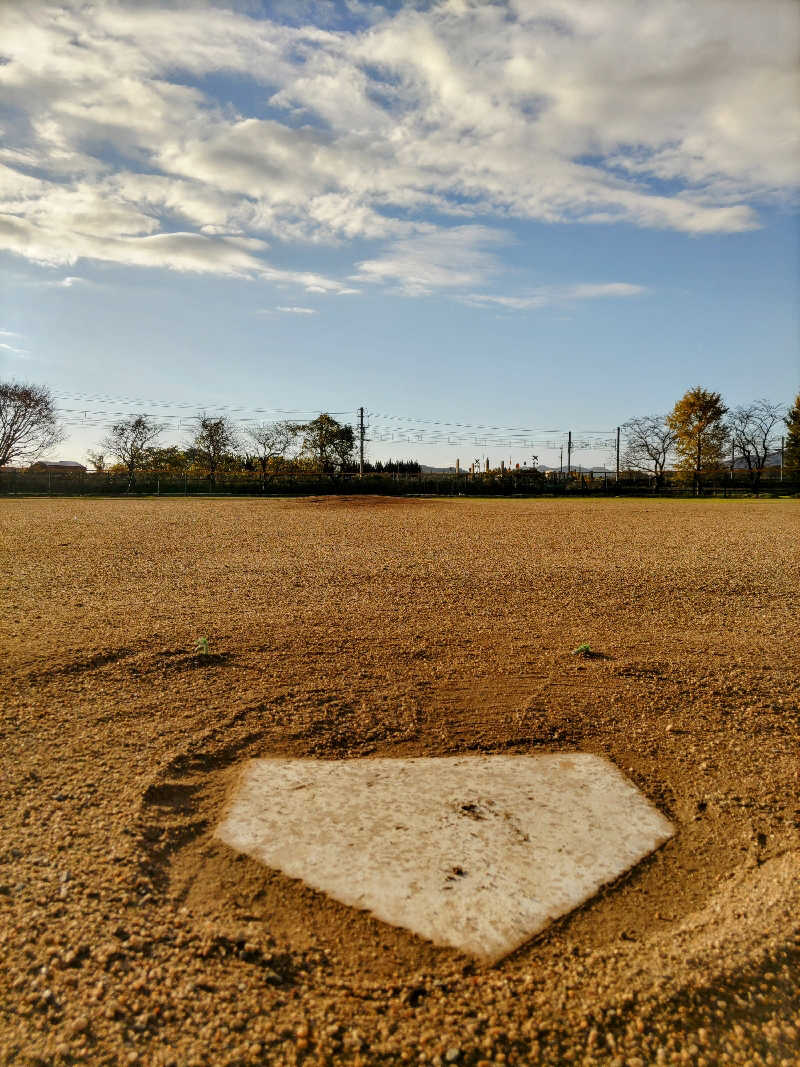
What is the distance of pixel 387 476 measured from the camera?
3966cm

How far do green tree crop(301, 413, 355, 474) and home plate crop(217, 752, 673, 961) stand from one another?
4147 centimetres

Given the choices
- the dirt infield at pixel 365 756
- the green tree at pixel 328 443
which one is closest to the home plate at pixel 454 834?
the dirt infield at pixel 365 756

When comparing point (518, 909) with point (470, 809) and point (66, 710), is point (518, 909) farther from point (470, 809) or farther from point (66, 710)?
point (66, 710)

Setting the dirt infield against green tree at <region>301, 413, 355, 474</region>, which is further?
green tree at <region>301, 413, 355, 474</region>

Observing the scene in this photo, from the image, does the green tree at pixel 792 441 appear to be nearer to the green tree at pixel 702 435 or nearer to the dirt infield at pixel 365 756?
the green tree at pixel 702 435

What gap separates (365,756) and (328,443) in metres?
41.8

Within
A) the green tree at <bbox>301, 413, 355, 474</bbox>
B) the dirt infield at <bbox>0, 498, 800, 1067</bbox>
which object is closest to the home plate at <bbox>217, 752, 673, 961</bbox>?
the dirt infield at <bbox>0, 498, 800, 1067</bbox>

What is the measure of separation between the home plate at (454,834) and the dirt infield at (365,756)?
79mm

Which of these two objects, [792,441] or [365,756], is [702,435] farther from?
[365,756]

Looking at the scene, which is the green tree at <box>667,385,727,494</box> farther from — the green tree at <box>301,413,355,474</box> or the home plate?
the home plate

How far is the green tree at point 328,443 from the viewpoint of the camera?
4381cm

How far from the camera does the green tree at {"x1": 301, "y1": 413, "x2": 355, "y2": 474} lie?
4381 cm

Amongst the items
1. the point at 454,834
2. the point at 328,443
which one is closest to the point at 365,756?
the point at 454,834

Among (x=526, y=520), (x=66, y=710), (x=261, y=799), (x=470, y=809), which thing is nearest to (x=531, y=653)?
(x=470, y=809)
